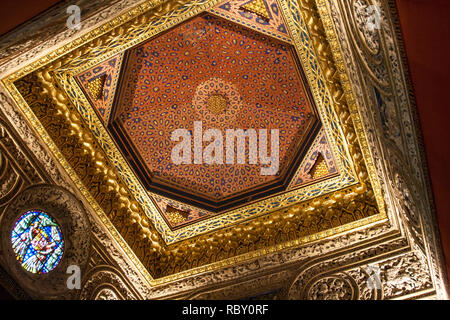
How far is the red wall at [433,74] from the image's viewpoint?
297 centimetres

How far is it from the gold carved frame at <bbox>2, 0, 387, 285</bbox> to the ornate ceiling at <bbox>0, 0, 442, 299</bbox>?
0.02 meters

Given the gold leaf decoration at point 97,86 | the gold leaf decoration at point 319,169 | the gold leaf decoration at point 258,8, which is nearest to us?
the gold leaf decoration at point 258,8

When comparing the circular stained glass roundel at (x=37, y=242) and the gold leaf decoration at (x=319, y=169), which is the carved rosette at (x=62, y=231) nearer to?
the circular stained glass roundel at (x=37, y=242)

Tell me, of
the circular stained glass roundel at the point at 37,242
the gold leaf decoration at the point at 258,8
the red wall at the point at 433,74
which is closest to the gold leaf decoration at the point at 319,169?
the gold leaf decoration at the point at 258,8

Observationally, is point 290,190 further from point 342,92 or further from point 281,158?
point 342,92

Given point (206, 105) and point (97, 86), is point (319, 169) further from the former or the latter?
point (97, 86)

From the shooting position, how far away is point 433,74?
10.7 ft

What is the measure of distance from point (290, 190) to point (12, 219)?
382cm

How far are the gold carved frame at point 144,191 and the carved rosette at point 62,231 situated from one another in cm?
30

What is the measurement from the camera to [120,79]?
613 centimetres

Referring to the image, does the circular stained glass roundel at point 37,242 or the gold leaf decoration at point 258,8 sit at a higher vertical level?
the gold leaf decoration at point 258,8

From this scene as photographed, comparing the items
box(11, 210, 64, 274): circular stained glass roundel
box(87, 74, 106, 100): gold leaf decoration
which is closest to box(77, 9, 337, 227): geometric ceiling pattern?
box(87, 74, 106, 100): gold leaf decoration
